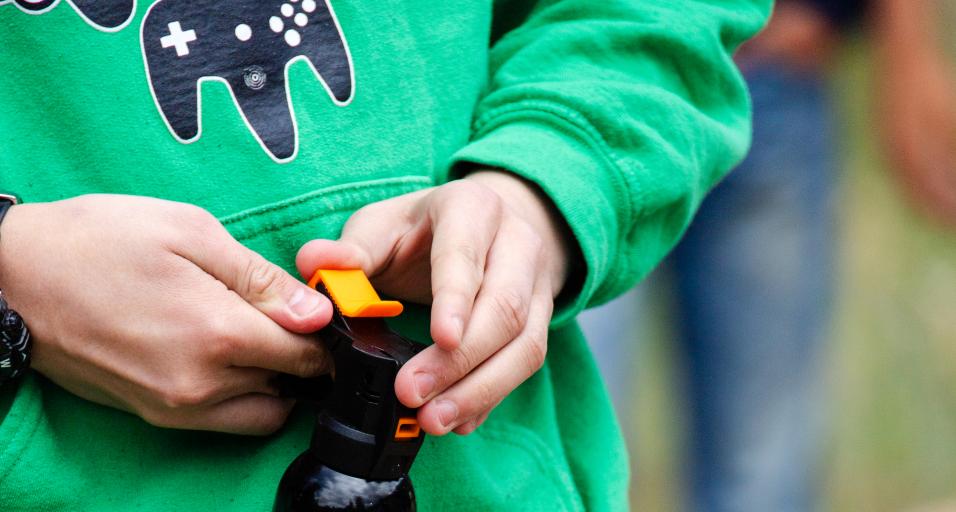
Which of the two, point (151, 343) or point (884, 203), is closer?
point (151, 343)

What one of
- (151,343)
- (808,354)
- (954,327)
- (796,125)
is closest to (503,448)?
(151,343)

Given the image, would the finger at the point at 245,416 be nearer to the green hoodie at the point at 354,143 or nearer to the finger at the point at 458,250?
the green hoodie at the point at 354,143

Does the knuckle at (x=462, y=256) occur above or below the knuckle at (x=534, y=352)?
above

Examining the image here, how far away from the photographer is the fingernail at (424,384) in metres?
0.71

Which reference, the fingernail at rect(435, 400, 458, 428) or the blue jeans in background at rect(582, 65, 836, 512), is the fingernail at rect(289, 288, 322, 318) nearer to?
the fingernail at rect(435, 400, 458, 428)

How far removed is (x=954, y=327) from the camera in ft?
11.9

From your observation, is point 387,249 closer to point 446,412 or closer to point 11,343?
point 446,412

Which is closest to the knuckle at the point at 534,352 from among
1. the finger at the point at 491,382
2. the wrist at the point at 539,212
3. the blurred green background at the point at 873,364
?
the finger at the point at 491,382

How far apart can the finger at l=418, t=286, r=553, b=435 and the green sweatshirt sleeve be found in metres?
0.13

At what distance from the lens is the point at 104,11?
0.81 metres

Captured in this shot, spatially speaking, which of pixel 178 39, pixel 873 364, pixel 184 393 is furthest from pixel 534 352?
pixel 873 364

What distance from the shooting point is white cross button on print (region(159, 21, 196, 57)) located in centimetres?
83

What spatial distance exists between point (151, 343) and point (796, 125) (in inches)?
76.3

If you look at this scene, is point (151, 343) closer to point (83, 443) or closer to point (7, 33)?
point (83, 443)
